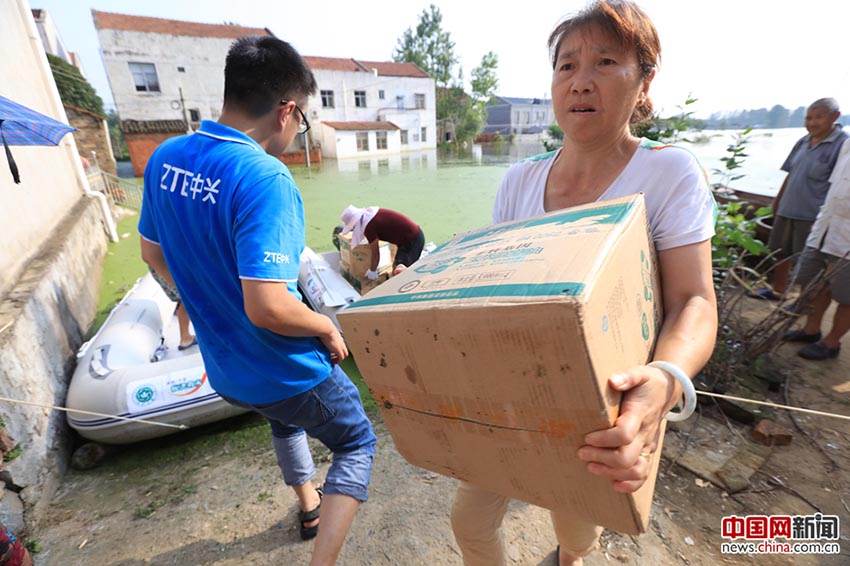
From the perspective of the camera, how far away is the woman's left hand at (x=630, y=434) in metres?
0.54

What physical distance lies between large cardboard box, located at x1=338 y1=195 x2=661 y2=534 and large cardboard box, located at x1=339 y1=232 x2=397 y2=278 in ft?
9.37

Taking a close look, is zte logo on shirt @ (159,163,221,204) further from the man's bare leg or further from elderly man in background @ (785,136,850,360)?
elderly man in background @ (785,136,850,360)

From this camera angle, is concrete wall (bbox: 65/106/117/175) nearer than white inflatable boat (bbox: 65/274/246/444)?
No

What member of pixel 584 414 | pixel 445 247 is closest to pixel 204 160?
pixel 445 247

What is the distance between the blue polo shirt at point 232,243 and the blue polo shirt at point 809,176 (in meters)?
3.83

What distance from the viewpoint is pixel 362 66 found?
22.3 m

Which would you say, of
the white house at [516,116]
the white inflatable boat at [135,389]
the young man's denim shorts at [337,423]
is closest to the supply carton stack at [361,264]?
the white inflatable boat at [135,389]

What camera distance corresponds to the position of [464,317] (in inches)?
21.9

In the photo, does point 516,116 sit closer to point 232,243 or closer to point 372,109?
point 372,109

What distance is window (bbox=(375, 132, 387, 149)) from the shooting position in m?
22.1

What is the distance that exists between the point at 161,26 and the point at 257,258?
71.4 feet

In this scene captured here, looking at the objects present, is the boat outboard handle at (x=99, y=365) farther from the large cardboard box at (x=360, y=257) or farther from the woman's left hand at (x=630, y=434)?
the woman's left hand at (x=630, y=434)

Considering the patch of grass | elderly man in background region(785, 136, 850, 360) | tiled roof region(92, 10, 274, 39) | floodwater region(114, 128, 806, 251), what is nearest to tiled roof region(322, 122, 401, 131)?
floodwater region(114, 128, 806, 251)

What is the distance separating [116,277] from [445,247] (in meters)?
5.39
